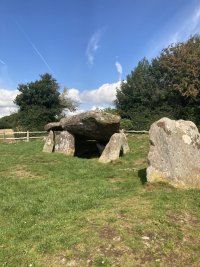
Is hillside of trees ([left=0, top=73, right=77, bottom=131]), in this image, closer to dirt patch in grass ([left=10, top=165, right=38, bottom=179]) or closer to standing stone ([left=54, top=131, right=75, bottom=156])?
standing stone ([left=54, top=131, right=75, bottom=156])

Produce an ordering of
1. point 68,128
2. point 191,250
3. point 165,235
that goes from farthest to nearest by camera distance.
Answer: point 68,128 → point 165,235 → point 191,250

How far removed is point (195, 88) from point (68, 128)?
2560 cm

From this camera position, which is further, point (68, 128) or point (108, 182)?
point (68, 128)

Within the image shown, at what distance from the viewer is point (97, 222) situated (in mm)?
7340

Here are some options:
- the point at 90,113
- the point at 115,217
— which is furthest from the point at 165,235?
the point at 90,113

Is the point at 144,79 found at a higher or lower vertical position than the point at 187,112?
higher

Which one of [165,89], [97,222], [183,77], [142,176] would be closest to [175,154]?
[142,176]

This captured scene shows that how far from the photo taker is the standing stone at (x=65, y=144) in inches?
690

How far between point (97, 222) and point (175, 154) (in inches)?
150

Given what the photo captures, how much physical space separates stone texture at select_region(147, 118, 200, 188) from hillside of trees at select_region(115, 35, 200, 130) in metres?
27.6

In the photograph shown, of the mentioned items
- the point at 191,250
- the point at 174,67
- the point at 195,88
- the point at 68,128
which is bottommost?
the point at 191,250

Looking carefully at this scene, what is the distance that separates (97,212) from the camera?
7.98m

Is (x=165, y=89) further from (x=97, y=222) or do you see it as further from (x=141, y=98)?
(x=97, y=222)

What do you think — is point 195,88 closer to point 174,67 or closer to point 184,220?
point 174,67
